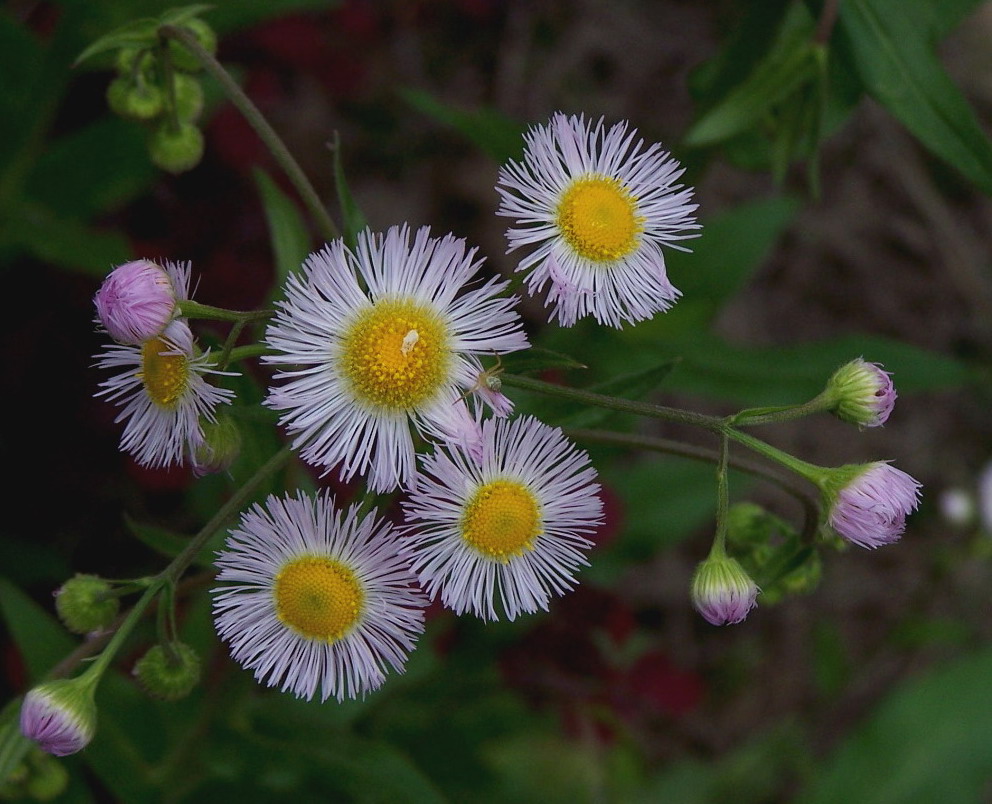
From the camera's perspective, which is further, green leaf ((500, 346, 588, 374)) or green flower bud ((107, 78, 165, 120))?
green flower bud ((107, 78, 165, 120))

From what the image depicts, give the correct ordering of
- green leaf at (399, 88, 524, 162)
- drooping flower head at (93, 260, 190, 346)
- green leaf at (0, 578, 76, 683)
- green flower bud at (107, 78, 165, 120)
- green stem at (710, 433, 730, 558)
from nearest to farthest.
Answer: drooping flower head at (93, 260, 190, 346), green stem at (710, 433, 730, 558), green flower bud at (107, 78, 165, 120), green leaf at (0, 578, 76, 683), green leaf at (399, 88, 524, 162)

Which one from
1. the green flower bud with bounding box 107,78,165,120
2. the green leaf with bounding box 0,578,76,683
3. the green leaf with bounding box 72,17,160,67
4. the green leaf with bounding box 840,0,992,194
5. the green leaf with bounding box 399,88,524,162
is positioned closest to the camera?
the green leaf with bounding box 72,17,160,67

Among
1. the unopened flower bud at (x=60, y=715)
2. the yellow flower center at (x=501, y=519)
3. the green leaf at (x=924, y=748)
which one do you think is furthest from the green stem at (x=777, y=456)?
the green leaf at (x=924, y=748)

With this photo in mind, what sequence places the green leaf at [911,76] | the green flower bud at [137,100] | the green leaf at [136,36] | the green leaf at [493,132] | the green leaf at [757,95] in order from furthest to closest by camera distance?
the green leaf at [493,132] < the green leaf at [757,95] < the green leaf at [911,76] < the green flower bud at [137,100] < the green leaf at [136,36]

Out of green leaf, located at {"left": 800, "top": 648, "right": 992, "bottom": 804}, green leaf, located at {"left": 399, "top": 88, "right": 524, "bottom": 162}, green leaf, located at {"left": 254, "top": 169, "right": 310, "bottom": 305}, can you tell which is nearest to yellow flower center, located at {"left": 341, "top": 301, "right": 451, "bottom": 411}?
green leaf, located at {"left": 254, "top": 169, "right": 310, "bottom": 305}

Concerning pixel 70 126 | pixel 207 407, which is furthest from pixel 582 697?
pixel 70 126

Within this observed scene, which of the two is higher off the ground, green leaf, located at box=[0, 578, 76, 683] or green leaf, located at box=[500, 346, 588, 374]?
green leaf, located at box=[500, 346, 588, 374]

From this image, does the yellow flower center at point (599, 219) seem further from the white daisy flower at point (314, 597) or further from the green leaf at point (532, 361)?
the white daisy flower at point (314, 597)

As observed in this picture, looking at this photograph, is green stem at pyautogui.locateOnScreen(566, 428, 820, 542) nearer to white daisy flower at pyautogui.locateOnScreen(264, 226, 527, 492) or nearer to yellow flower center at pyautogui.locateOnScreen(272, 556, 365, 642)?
white daisy flower at pyautogui.locateOnScreen(264, 226, 527, 492)
